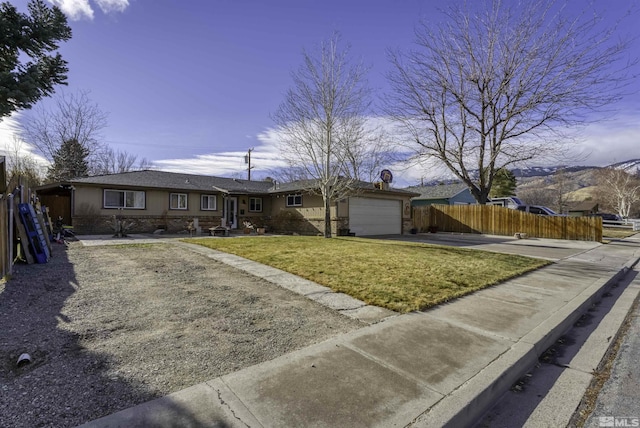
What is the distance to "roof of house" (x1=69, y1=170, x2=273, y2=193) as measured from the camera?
16234mm

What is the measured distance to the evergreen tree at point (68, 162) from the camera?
25.7 metres

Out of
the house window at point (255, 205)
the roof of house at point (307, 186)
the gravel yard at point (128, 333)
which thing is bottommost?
the gravel yard at point (128, 333)

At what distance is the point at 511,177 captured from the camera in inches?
1484

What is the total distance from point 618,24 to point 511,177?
3014cm

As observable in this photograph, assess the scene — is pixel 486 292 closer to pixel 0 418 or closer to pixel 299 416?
pixel 299 416

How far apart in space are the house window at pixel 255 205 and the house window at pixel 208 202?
8.41ft

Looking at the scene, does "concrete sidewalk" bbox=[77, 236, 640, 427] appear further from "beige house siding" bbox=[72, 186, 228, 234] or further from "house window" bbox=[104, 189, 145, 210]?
"house window" bbox=[104, 189, 145, 210]

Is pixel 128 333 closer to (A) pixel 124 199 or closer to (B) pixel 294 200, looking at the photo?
(A) pixel 124 199

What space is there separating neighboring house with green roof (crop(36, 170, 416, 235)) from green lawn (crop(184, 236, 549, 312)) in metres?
8.85


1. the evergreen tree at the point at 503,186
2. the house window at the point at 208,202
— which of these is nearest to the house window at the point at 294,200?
the house window at the point at 208,202

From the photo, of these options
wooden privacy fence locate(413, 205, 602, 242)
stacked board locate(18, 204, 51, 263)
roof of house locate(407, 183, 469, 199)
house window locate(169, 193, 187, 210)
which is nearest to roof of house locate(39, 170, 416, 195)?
house window locate(169, 193, 187, 210)

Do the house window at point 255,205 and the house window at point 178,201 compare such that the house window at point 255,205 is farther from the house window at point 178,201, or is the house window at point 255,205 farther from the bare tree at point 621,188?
the bare tree at point 621,188

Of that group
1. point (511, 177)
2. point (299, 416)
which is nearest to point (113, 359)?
point (299, 416)

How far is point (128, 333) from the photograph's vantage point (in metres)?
3.47
